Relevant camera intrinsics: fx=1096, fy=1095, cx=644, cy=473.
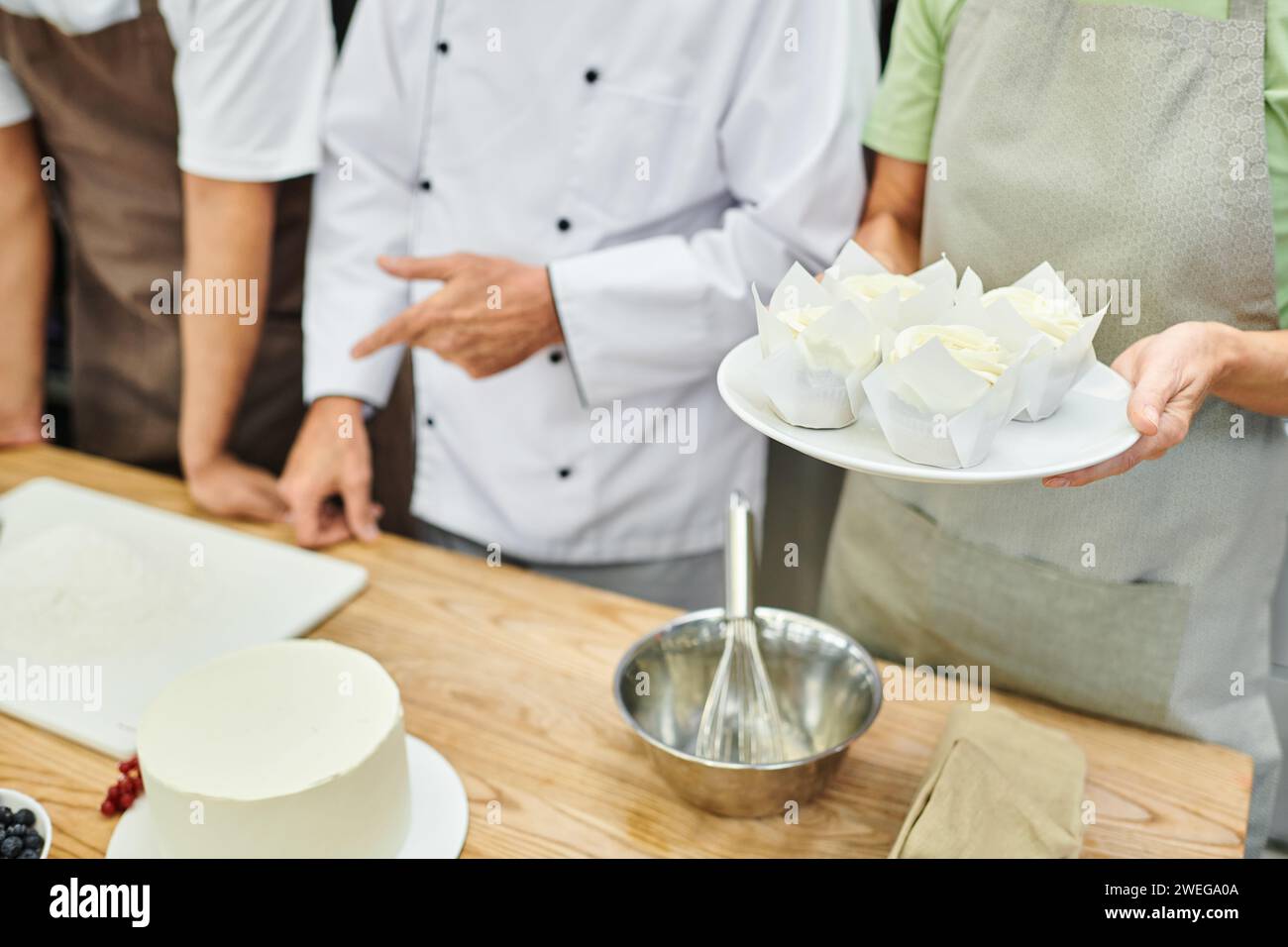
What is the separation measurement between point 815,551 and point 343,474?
642 mm

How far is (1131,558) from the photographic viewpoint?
42.6 inches

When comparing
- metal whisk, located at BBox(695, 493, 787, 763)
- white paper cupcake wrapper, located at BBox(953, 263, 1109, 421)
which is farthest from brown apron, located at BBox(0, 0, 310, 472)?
white paper cupcake wrapper, located at BBox(953, 263, 1109, 421)

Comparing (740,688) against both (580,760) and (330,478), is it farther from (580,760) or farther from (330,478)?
(330,478)

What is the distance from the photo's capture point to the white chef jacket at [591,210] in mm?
1205

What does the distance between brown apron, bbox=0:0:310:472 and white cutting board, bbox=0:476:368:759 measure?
0.30 metres

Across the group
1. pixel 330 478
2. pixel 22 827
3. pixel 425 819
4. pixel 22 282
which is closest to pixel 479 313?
pixel 330 478

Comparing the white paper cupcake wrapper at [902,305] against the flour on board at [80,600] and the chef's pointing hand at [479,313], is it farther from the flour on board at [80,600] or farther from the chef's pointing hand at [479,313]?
the flour on board at [80,600]

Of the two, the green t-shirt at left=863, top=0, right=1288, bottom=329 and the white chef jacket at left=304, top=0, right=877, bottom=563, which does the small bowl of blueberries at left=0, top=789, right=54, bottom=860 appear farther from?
the green t-shirt at left=863, top=0, right=1288, bottom=329

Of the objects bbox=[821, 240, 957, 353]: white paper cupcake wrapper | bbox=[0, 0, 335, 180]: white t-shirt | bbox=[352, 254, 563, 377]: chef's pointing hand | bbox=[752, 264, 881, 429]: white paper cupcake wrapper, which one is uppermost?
bbox=[0, 0, 335, 180]: white t-shirt

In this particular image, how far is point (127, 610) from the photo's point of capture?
1.18 meters

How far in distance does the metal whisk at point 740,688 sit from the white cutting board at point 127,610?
489 mm

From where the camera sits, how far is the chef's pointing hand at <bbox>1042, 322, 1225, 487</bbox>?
0.78m

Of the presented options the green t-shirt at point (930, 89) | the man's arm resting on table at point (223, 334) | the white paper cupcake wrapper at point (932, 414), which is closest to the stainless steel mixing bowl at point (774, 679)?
the white paper cupcake wrapper at point (932, 414)

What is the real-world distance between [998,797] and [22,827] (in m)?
0.77
